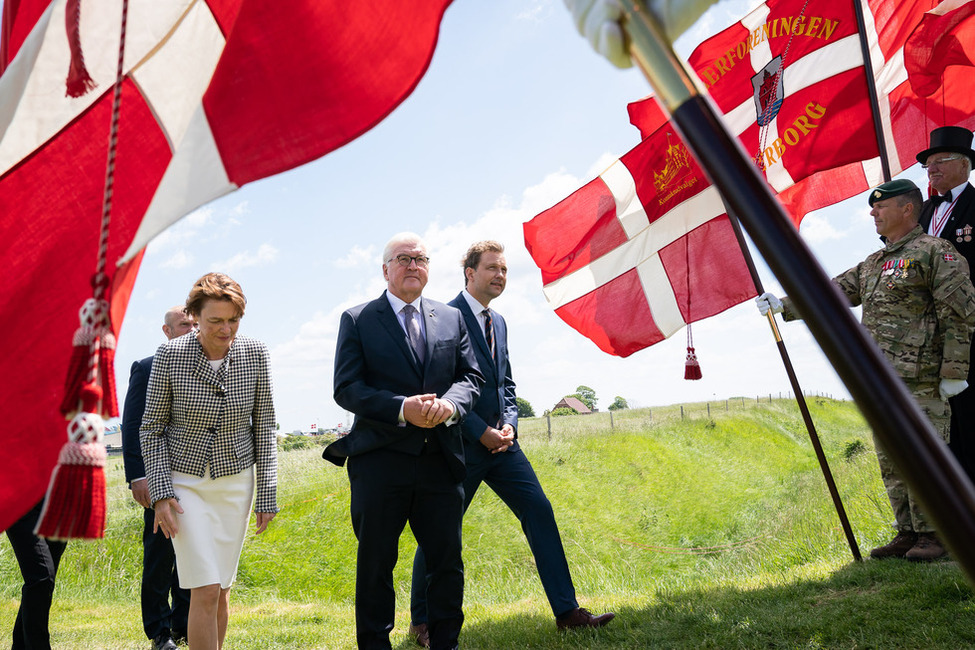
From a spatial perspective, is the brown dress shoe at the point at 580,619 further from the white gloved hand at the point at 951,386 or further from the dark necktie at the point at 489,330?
the white gloved hand at the point at 951,386

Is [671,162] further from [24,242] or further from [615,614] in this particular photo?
[24,242]

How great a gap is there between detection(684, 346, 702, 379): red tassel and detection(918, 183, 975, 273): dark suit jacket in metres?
1.65

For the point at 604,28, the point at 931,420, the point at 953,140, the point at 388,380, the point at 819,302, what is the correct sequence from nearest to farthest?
1. the point at 819,302
2. the point at 604,28
3. the point at 388,380
4. the point at 931,420
5. the point at 953,140

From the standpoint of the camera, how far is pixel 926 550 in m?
3.91

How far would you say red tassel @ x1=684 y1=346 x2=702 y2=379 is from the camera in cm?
466

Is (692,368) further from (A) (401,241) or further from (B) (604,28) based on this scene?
(B) (604,28)

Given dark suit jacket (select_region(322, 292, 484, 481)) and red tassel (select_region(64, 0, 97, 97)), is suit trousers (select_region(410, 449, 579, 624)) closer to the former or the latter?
dark suit jacket (select_region(322, 292, 484, 481))

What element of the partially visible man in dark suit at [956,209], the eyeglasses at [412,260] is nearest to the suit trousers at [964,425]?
the partially visible man in dark suit at [956,209]

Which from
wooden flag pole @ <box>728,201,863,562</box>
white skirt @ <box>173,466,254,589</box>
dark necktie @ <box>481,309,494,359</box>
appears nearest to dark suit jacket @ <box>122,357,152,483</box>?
white skirt @ <box>173,466,254,589</box>

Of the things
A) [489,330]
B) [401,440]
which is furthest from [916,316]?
[401,440]

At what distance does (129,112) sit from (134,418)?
3.31 meters

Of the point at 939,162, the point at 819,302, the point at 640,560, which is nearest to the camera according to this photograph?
the point at 819,302

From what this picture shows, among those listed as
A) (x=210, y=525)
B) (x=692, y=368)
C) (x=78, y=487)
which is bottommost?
(x=210, y=525)

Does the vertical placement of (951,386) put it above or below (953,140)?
below
